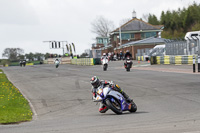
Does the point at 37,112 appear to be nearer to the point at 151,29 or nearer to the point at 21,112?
the point at 21,112

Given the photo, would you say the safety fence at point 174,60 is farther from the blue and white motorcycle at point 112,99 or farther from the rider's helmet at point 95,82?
the rider's helmet at point 95,82

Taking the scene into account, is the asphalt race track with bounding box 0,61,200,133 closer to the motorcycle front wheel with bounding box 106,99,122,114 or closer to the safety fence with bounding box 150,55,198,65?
the motorcycle front wheel with bounding box 106,99,122,114

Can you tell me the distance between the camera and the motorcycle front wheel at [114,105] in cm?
972

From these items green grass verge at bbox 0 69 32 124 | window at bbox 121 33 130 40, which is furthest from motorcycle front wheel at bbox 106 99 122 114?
window at bbox 121 33 130 40

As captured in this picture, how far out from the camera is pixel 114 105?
9.84m

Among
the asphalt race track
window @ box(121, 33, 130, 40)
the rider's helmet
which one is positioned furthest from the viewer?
window @ box(121, 33, 130, 40)

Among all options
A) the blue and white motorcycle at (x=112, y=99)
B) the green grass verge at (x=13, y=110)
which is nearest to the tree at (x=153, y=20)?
the green grass verge at (x=13, y=110)

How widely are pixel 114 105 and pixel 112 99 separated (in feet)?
0.58

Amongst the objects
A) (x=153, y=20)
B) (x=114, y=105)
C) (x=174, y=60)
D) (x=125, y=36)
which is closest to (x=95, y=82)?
(x=114, y=105)

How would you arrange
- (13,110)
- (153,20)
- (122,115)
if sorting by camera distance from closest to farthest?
1. (122,115)
2. (13,110)
3. (153,20)

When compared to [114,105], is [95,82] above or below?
above

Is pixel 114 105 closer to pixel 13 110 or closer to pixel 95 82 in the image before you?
pixel 95 82

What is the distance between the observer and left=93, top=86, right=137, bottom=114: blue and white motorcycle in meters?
9.74

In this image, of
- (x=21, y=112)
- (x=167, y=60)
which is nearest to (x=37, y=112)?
(x=21, y=112)
